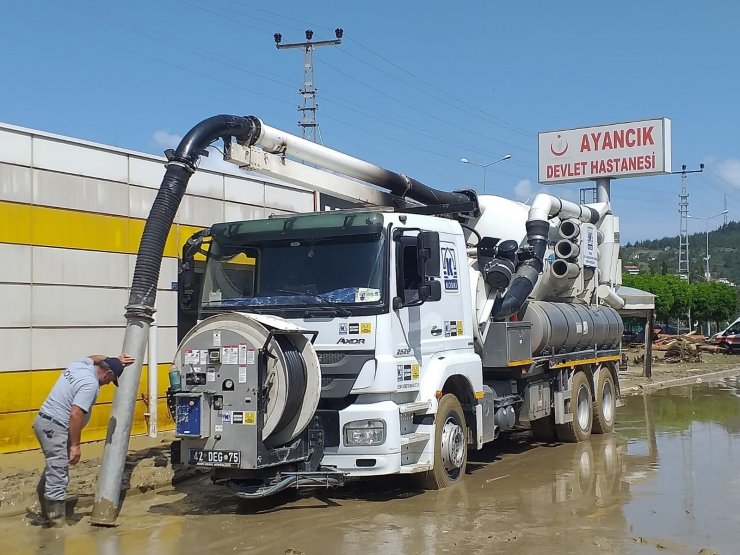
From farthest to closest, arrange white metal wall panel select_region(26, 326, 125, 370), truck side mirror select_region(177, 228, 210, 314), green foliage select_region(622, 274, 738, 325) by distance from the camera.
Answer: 1. green foliage select_region(622, 274, 738, 325)
2. white metal wall panel select_region(26, 326, 125, 370)
3. truck side mirror select_region(177, 228, 210, 314)

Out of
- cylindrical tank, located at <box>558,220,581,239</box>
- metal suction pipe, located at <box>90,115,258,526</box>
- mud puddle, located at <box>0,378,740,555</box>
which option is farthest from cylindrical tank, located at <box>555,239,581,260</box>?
metal suction pipe, located at <box>90,115,258,526</box>

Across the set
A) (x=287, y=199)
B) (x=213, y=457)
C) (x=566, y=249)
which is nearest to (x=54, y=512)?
(x=213, y=457)

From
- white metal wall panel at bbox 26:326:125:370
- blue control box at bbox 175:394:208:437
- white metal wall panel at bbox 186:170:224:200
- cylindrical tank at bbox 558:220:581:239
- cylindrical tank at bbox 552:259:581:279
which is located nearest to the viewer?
blue control box at bbox 175:394:208:437

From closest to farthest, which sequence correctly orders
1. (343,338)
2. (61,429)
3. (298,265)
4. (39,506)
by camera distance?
(61,429), (343,338), (39,506), (298,265)

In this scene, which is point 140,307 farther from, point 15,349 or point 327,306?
point 15,349

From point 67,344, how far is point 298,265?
5289 mm

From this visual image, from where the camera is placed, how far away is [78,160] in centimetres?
1312

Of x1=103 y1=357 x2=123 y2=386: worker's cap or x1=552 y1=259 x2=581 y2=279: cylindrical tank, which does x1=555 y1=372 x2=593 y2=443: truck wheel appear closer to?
x1=552 y1=259 x2=581 y2=279: cylindrical tank

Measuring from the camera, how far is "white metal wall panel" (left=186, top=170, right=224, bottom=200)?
594 inches

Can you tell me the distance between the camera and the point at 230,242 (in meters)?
9.75

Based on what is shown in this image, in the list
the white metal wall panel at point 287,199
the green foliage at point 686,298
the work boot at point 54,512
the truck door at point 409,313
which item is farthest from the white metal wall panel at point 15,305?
the green foliage at point 686,298

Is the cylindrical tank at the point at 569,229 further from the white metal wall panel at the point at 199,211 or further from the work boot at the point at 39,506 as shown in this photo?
the work boot at the point at 39,506

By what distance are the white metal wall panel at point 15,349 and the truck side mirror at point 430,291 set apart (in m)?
6.25

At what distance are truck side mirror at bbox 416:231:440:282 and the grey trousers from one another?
3709mm
